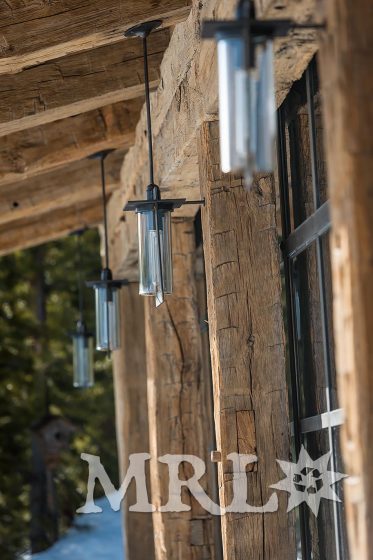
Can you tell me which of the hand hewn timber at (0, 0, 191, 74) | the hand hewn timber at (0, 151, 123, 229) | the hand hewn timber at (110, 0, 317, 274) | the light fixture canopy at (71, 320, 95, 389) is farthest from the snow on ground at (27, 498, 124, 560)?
the hand hewn timber at (0, 0, 191, 74)

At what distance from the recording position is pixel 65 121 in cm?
530

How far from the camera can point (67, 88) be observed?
14.2ft

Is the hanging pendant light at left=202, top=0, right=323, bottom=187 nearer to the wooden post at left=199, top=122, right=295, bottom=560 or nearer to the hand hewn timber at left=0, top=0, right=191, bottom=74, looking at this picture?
the wooden post at left=199, top=122, right=295, bottom=560

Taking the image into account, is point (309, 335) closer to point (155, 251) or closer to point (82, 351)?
point (155, 251)

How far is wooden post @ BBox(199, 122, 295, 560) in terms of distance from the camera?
3.38m

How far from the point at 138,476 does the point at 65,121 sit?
2596mm

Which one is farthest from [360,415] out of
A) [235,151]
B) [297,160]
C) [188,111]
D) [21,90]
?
[21,90]

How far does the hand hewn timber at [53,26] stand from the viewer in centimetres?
356

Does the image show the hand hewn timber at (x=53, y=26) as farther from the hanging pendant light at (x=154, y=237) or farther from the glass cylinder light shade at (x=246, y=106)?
the glass cylinder light shade at (x=246, y=106)

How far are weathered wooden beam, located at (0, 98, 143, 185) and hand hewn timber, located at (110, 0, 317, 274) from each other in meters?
0.17

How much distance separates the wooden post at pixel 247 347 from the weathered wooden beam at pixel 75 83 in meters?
0.97

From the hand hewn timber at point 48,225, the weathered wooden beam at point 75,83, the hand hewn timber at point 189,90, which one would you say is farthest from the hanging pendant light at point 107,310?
the hand hewn timber at point 48,225

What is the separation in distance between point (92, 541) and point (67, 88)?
505cm

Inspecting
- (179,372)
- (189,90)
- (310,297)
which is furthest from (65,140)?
(310,297)
